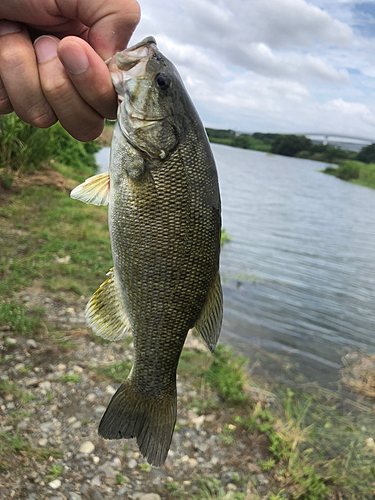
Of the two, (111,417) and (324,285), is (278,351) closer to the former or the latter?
(324,285)

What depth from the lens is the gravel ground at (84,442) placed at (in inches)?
128

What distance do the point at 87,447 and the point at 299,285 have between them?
26.1 feet

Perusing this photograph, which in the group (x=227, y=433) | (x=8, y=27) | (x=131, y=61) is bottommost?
(x=227, y=433)

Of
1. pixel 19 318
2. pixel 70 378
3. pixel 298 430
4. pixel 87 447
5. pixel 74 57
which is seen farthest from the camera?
pixel 19 318

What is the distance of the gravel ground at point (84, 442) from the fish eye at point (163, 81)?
298 cm

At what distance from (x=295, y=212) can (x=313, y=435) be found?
16987mm

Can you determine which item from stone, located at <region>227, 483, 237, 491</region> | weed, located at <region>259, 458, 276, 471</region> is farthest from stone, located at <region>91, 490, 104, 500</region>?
weed, located at <region>259, 458, 276, 471</region>

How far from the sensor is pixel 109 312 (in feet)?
6.76

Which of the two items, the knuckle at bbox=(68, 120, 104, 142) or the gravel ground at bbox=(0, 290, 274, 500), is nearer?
the knuckle at bbox=(68, 120, 104, 142)

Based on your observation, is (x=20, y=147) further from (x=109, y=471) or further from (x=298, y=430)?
(x=298, y=430)

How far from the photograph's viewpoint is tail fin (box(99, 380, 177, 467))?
1.91 metres

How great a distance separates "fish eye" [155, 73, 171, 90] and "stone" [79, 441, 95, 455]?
10.3 ft

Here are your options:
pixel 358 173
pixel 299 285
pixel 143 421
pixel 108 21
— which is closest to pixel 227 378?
pixel 143 421

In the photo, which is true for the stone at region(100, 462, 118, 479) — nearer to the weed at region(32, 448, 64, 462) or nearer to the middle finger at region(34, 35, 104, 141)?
the weed at region(32, 448, 64, 462)
